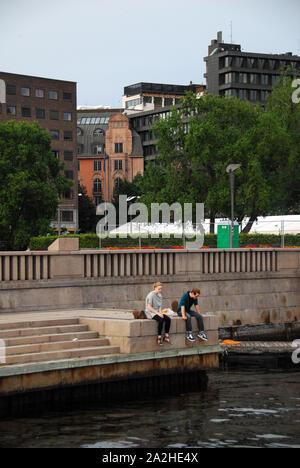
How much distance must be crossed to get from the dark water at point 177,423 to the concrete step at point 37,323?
2922mm

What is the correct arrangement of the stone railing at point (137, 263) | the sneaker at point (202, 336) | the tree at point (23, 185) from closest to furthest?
the sneaker at point (202, 336) < the stone railing at point (137, 263) < the tree at point (23, 185)

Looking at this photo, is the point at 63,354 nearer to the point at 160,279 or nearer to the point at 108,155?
the point at 160,279

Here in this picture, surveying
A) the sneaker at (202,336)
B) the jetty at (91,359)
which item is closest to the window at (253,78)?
the jetty at (91,359)

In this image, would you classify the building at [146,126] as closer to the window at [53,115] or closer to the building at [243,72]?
the building at [243,72]

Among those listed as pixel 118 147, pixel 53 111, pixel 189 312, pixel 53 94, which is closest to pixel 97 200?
pixel 118 147

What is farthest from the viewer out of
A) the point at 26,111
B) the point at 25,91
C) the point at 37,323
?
the point at 26,111

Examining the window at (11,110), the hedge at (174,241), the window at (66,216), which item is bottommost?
the hedge at (174,241)

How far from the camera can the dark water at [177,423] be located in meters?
15.7

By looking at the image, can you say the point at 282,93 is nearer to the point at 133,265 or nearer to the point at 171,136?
the point at 171,136

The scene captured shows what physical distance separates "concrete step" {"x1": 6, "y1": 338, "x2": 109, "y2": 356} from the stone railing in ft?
16.9

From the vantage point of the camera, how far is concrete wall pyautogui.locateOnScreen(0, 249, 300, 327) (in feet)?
80.5

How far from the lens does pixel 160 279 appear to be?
93.1 ft

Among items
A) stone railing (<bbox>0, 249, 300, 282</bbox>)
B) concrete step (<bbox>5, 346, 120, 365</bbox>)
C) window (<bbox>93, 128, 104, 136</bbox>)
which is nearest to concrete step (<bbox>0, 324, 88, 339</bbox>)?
concrete step (<bbox>5, 346, 120, 365</bbox>)

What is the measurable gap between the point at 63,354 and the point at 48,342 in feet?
2.47
